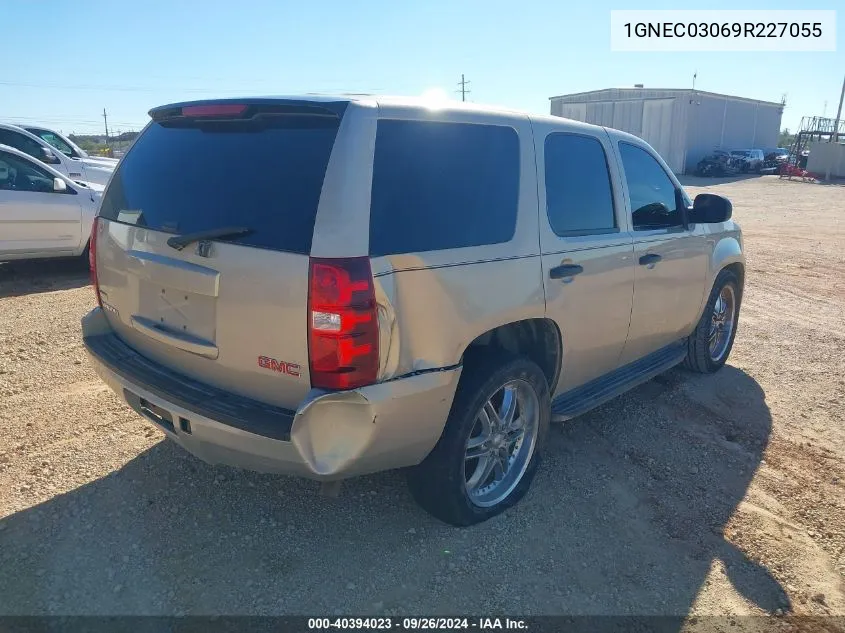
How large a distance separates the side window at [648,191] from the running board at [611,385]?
926mm

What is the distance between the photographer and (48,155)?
11.3 metres

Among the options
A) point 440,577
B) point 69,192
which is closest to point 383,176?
point 440,577

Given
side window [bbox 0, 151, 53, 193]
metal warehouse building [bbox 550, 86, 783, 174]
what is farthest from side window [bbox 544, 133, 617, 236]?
metal warehouse building [bbox 550, 86, 783, 174]

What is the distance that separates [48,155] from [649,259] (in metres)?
11.3

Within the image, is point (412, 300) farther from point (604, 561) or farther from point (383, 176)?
point (604, 561)

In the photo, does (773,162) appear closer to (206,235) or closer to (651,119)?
(651,119)

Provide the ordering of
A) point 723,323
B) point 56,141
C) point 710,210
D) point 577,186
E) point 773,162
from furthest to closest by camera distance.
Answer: point 773,162 → point 56,141 → point 723,323 → point 710,210 → point 577,186

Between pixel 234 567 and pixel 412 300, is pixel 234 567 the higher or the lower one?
the lower one

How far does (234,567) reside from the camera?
9.13 feet

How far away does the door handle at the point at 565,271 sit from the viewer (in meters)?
3.20

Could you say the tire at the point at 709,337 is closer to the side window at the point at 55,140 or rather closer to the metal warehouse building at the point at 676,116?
the side window at the point at 55,140

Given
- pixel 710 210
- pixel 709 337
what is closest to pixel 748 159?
pixel 709 337

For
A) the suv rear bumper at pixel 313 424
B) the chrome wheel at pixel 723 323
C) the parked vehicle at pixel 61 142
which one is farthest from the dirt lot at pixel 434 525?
the parked vehicle at pixel 61 142

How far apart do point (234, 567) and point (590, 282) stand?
2.28 meters
